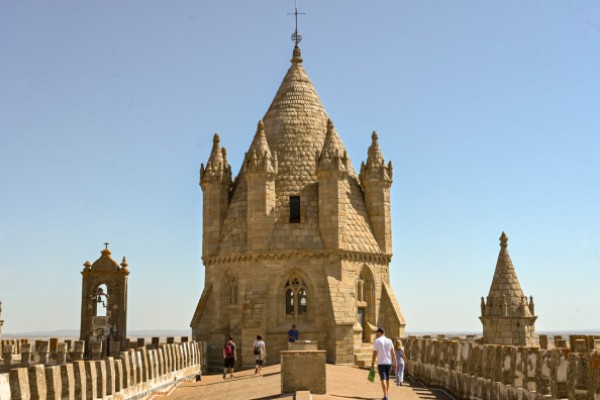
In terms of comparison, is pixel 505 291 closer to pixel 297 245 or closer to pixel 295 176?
pixel 297 245

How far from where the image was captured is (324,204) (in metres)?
35.0

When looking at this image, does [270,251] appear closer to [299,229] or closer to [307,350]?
[299,229]

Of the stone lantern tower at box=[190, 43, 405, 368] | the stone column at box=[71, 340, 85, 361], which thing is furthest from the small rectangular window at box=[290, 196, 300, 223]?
the stone column at box=[71, 340, 85, 361]

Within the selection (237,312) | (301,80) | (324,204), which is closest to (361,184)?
(324,204)

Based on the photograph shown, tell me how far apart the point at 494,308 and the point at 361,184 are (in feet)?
32.5

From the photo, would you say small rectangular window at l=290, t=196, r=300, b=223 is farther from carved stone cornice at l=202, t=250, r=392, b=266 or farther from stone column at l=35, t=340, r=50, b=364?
stone column at l=35, t=340, r=50, b=364

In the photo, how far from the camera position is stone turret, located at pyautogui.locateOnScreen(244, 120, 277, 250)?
34.6 meters

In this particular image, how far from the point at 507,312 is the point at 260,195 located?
12194mm

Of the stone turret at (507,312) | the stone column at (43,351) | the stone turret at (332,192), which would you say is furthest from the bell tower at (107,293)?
the stone turret at (507,312)

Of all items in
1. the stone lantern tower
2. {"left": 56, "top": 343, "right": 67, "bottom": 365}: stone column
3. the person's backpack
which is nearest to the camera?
the person's backpack

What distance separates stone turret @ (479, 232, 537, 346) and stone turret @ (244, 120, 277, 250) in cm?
1026

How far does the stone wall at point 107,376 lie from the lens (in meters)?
13.7

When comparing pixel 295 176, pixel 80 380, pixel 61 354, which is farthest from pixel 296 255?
pixel 80 380

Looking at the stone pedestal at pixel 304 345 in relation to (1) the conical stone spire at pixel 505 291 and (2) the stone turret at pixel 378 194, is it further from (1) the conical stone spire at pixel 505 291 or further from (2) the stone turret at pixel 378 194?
(2) the stone turret at pixel 378 194
